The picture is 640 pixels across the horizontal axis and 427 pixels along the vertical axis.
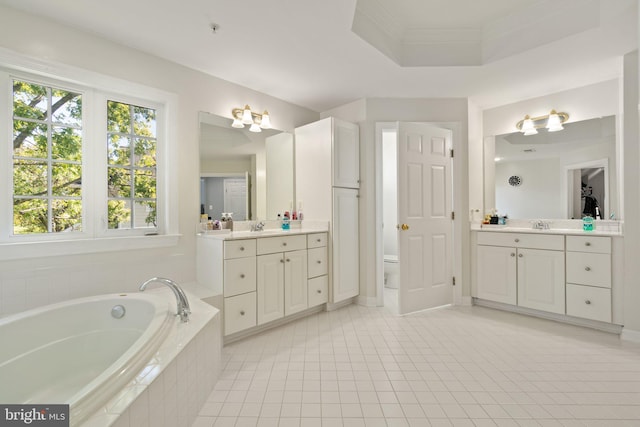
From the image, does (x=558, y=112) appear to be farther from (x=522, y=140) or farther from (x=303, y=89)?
(x=303, y=89)

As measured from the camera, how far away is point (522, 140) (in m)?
3.31

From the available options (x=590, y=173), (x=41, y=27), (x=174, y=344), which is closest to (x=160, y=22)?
(x=41, y=27)

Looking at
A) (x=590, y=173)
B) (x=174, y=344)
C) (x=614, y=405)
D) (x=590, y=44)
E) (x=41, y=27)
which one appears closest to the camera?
(x=174, y=344)

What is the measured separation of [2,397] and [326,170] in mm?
2659

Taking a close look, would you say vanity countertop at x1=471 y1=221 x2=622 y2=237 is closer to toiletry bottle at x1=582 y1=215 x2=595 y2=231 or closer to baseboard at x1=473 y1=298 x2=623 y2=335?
toiletry bottle at x1=582 y1=215 x2=595 y2=231

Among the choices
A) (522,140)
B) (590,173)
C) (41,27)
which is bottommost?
(590,173)

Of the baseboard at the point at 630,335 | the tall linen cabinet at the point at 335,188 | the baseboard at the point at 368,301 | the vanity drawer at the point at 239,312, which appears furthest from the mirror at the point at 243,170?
the baseboard at the point at 630,335

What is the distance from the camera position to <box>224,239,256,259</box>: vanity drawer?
7.55 ft

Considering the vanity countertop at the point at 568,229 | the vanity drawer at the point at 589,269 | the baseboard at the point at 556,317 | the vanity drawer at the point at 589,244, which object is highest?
the vanity countertop at the point at 568,229

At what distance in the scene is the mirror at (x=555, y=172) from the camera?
111 inches

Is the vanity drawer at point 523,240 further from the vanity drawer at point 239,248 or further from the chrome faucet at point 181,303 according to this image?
the chrome faucet at point 181,303

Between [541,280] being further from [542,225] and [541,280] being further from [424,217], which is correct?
[424,217]

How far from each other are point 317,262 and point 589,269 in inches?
94.0

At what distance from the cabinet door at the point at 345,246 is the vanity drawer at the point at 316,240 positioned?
0.11 m
